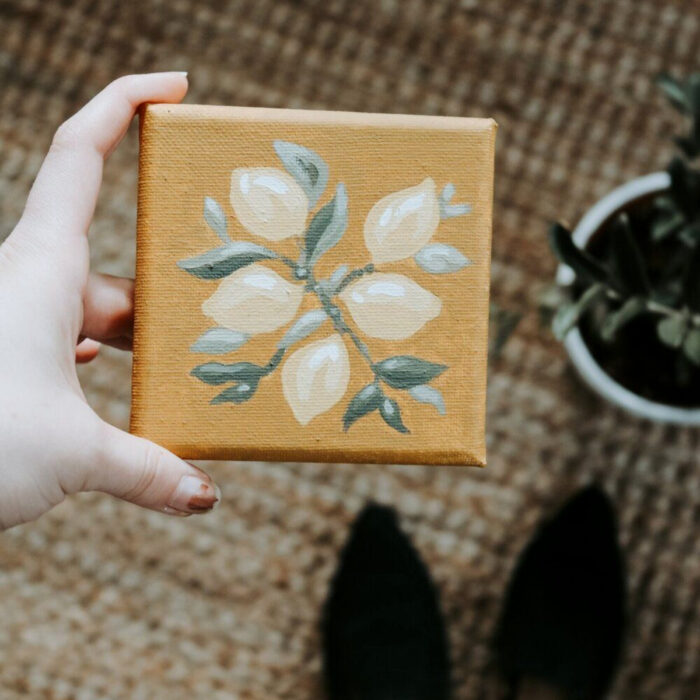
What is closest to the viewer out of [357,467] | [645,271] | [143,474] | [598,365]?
[143,474]

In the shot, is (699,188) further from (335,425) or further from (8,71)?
(8,71)

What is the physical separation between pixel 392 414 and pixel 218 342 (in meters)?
0.12

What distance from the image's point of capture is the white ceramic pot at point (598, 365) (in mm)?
698

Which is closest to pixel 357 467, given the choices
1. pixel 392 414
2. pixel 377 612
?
pixel 377 612

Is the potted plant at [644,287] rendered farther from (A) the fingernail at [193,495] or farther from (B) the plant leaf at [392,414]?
(A) the fingernail at [193,495]

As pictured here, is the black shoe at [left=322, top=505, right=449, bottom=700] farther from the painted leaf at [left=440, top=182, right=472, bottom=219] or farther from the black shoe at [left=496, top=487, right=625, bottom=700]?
the painted leaf at [left=440, top=182, right=472, bottom=219]

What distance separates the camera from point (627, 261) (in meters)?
0.59

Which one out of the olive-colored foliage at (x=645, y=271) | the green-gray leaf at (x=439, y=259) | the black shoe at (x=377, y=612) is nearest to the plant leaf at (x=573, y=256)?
the olive-colored foliage at (x=645, y=271)

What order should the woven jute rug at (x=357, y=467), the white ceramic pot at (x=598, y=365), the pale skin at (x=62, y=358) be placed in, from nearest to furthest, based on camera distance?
the pale skin at (x=62, y=358)
the white ceramic pot at (x=598, y=365)
the woven jute rug at (x=357, y=467)

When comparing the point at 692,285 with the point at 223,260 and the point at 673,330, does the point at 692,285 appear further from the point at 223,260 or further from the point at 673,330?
the point at 223,260

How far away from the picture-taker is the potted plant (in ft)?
1.90

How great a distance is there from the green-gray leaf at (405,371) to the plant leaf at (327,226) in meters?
0.08

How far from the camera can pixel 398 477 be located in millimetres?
910

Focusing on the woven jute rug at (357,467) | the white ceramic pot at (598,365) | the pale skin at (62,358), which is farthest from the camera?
the woven jute rug at (357,467)
